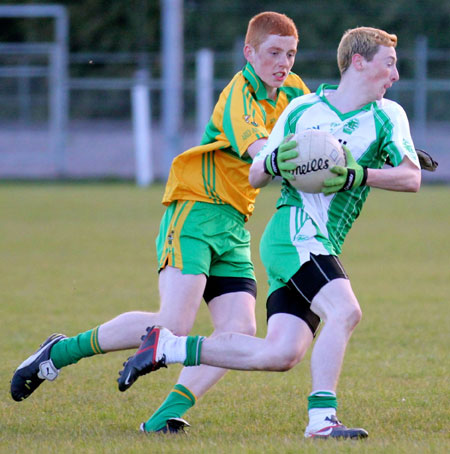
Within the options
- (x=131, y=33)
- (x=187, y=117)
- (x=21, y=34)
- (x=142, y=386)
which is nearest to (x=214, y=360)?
(x=142, y=386)

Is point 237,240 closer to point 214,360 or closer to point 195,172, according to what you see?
point 195,172

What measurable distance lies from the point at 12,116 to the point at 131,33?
786 cm

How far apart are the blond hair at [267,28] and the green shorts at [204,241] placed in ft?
2.99

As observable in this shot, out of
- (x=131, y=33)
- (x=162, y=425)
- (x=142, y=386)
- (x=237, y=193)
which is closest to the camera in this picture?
(x=162, y=425)

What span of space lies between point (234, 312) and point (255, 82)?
122 cm

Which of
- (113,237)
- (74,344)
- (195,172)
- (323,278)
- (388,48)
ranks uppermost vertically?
(388,48)

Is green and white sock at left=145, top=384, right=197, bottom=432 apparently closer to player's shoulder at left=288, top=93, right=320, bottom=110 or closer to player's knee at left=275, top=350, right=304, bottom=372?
player's knee at left=275, top=350, right=304, bottom=372

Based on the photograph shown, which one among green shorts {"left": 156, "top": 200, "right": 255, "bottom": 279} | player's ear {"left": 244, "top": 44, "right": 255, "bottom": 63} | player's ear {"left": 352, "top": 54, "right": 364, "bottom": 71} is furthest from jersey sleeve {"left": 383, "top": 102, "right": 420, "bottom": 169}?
green shorts {"left": 156, "top": 200, "right": 255, "bottom": 279}

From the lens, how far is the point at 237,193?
518cm

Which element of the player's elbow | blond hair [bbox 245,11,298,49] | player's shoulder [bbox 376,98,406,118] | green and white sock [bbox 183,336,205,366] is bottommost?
green and white sock [bbox 183,336,205,366]

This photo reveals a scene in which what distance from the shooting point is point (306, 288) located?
14.8ft

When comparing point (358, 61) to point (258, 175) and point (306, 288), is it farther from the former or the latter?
point (306, 288)

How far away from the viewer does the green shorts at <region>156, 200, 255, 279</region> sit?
5.00 m

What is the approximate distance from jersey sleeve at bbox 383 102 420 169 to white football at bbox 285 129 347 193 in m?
0.29
